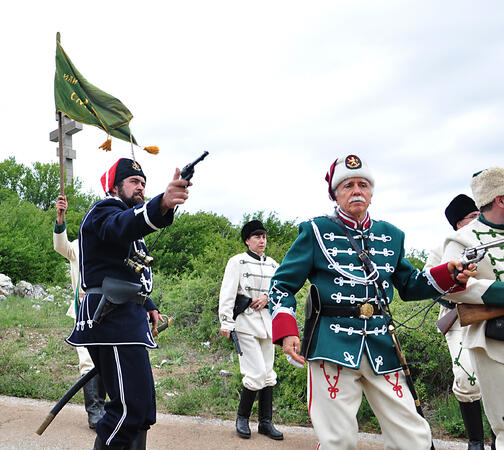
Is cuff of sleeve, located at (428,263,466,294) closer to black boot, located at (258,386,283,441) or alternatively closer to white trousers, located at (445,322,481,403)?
white trousers, located at (445,322,481,403)

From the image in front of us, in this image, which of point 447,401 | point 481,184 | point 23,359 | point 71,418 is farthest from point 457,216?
point 23,359

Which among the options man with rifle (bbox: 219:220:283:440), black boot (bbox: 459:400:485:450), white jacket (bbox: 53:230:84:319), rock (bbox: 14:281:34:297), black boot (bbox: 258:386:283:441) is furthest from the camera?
rock (bbox: 14:281:34:297)

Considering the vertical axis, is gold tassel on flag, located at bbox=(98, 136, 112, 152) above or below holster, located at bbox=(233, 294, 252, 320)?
above

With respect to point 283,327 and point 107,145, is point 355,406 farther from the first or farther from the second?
point 107,145

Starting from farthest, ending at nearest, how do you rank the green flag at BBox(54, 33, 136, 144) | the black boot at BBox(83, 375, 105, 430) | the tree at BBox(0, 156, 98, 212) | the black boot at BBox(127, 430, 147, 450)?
the tree at BBox(0, 156, 98, 212), the black boot at BBox(83, 375, 105, 430), the green flag at BBox(54, 33, 136, 144), the black boot at BBox(127, 430, 147, 450)

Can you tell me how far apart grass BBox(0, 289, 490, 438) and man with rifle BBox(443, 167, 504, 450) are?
7.57ft

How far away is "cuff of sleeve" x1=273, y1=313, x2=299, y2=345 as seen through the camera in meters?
3.14

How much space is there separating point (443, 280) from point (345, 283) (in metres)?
0.63

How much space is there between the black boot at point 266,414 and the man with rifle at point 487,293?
2.58 meters

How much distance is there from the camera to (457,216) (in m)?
5.12

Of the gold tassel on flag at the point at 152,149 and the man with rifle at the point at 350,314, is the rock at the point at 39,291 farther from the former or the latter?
the man with rifle at the point at 350,314

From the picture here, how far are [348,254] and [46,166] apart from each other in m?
26.5

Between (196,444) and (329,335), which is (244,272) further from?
(329,335)

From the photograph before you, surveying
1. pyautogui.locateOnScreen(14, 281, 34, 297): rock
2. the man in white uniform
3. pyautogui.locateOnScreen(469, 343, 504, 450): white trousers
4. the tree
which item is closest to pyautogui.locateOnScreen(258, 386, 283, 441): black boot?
the man in white uniform
